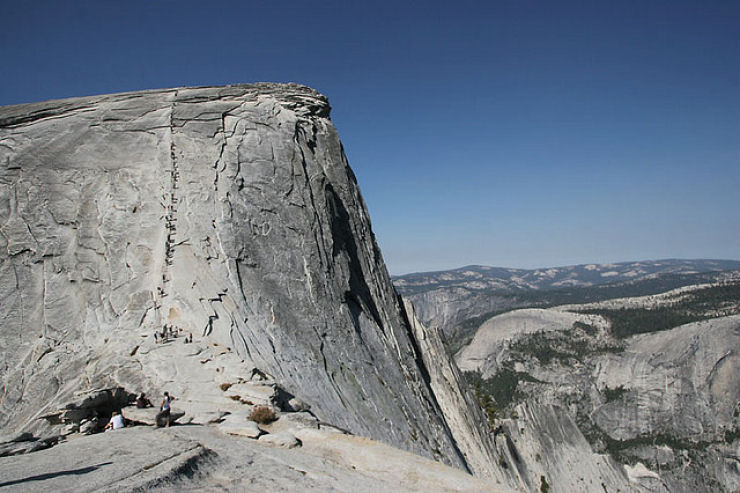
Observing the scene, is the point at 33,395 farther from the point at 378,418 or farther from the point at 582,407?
the point at 582,407

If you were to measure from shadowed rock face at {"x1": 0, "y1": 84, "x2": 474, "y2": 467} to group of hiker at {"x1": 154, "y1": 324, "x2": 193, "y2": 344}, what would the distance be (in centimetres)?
45

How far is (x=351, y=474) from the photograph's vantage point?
8.20 metres

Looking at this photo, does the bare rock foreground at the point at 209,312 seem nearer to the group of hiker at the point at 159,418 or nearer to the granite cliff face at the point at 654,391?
the group of hiker at the point at 159,418

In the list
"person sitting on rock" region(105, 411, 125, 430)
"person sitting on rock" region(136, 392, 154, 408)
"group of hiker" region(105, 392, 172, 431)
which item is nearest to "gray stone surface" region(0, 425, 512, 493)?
"group of hiker" region(105, 392, 172, 431)

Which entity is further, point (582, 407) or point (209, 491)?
point (582, 407)

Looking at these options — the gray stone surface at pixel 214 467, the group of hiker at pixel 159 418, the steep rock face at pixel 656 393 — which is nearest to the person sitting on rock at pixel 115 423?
the group of hiker at pixel 159 418

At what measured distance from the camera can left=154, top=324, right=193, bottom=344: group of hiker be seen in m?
15.1

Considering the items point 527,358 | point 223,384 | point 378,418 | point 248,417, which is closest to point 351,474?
point 248,417

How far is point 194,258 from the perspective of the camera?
61.4ft

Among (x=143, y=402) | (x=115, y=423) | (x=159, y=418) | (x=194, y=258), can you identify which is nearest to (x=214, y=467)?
(x=159, y=418)

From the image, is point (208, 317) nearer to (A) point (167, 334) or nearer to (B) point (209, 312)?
(B) point (209, 312)

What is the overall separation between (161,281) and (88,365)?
4.21m

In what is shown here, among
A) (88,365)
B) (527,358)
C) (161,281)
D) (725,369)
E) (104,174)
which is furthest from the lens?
(527,358)

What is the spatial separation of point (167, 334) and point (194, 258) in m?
4.24
